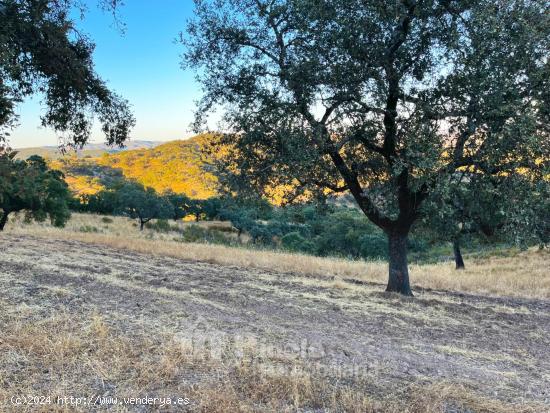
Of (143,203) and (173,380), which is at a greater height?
(143,203)

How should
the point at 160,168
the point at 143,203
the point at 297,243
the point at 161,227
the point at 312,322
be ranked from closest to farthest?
1. the point at 312,322
2. the point at 297,243
3. the point at 161,227
4. the point at 143,203
5. the point at 160,168

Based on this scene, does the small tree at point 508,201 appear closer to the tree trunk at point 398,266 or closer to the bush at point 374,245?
the tree trunk at point 398,266

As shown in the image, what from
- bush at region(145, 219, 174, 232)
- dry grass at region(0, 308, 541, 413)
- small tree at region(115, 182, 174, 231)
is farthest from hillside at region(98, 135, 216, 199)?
dry grass at region(0, 308, 541, 413)

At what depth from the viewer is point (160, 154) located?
160 m

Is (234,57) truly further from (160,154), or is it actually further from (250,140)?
(160,154)

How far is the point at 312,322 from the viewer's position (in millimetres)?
8547

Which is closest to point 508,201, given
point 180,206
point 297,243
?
point 297,243

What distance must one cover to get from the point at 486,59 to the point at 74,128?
29.1 ft

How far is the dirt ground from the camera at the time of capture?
19.0ft

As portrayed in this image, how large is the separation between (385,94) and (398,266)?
5.92 m

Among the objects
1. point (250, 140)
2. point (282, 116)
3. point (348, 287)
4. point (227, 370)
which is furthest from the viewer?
point (348, 287)

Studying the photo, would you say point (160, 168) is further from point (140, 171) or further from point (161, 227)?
point (161, 227)

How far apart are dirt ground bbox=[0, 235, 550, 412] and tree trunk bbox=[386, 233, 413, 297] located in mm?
600

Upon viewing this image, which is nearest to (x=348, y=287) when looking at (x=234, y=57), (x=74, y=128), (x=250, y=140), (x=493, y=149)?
(x=250, y=140)
